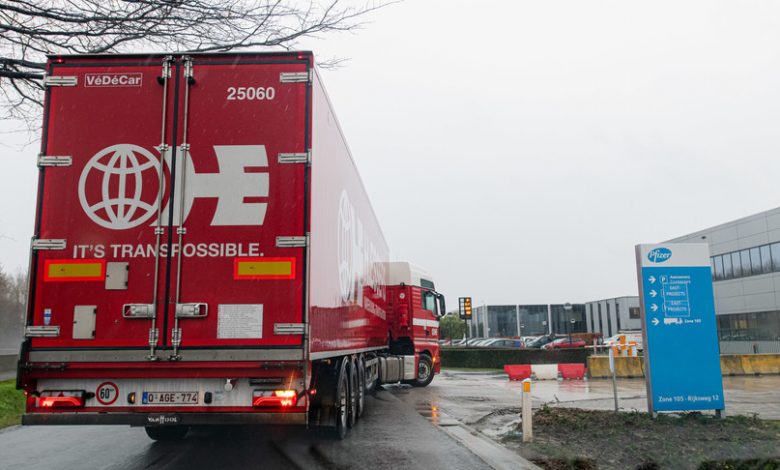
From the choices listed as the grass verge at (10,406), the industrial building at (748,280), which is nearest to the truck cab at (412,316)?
the grass verge at (10,406)

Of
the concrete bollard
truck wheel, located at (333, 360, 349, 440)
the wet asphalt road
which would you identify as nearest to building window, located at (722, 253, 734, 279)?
the wet asphalt road

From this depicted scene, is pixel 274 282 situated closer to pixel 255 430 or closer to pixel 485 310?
pixel 255 430

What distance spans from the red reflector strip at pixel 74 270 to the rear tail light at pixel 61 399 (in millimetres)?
1056

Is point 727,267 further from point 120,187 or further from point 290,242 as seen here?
point 120,187

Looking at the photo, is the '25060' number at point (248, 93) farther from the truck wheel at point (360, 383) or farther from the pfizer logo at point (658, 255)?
the pfizer logo at point (658, 255)

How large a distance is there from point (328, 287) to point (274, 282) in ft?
3.93

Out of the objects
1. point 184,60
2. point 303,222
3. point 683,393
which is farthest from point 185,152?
point 683,393

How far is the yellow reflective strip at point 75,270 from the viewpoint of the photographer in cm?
607

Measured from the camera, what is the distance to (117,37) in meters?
9.05

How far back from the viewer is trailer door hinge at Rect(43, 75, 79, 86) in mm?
6414

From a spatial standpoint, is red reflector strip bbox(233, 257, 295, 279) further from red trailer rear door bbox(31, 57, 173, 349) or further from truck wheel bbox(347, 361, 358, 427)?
truck wheel bbox(347, 361, 358, 427)

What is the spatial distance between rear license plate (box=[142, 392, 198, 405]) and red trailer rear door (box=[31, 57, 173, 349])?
1.69 feet

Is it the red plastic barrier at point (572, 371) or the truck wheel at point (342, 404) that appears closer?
the truck wheel at point (342, 404)

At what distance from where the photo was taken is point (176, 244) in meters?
6.11
